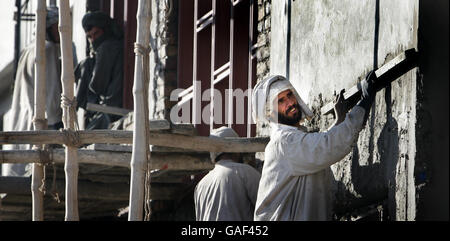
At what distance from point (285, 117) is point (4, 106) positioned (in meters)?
13.9

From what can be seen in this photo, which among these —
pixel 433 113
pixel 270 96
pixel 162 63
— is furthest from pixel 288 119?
pixel 162 63

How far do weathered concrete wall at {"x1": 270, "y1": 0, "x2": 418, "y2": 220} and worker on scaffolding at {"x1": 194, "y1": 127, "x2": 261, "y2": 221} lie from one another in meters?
0.63

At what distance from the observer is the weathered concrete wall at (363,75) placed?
782 cm

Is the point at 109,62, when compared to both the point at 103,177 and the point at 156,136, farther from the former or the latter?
the point at 156,136

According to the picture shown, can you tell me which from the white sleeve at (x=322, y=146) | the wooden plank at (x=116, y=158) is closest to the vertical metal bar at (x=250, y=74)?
the wooden plank at (x=116, y=158)

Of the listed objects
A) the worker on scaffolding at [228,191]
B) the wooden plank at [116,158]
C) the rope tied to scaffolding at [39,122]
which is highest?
the rope tied to scaffolding at [39,122]

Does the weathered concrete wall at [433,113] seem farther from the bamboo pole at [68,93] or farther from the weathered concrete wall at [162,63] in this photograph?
the weathered concrete wall at [162,63]

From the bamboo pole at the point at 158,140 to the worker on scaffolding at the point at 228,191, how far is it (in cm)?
15

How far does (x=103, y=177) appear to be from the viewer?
38.2 ft

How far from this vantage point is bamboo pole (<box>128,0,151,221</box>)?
8.74m

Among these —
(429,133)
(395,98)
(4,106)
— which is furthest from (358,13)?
(4,106)

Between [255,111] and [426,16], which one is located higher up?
[426,16]

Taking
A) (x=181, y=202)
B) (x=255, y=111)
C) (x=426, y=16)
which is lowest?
(x=181, y=202)

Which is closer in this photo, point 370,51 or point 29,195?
point 370,51
